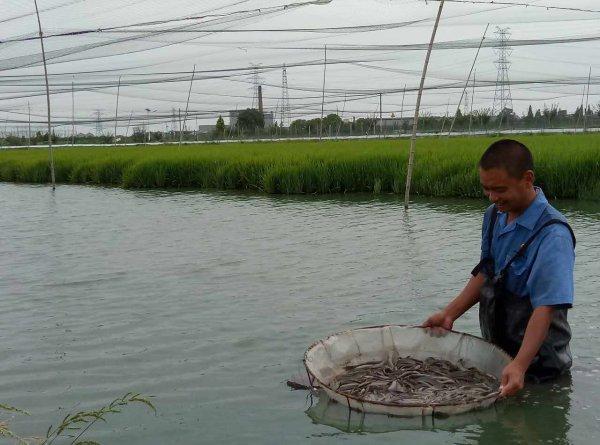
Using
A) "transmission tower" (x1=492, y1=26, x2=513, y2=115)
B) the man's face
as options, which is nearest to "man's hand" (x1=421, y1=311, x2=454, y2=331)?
the man's face

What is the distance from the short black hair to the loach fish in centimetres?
91

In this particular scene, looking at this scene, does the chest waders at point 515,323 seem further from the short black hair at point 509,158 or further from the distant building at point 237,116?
the distant building at point 237,116

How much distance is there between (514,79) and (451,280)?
21717mm

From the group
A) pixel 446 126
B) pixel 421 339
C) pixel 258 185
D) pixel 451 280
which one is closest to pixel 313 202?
pixel 258 185

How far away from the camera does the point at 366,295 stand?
16.6 ft

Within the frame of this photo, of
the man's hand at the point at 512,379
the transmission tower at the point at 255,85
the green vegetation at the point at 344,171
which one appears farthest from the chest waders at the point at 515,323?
the transmission tower at the point at 255,85

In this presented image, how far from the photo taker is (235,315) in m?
4.58

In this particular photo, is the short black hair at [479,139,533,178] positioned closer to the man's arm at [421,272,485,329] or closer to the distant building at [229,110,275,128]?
the man's arm at [421,272,485,329]

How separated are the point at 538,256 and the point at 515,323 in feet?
1.35

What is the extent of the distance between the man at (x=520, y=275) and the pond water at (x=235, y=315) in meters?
0.26

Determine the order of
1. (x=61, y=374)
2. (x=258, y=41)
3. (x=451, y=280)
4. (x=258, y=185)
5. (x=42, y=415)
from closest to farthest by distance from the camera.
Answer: (x=42, y=415)
(x=61, y=374)
(x=451, y=280)
(x=258, y=185)
(x=258, y=41)

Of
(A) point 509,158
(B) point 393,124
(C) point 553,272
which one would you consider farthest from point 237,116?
(C) point 553,272

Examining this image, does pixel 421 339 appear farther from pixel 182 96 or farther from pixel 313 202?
pixel 182 96

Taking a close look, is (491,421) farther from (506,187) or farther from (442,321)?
(506,187)
